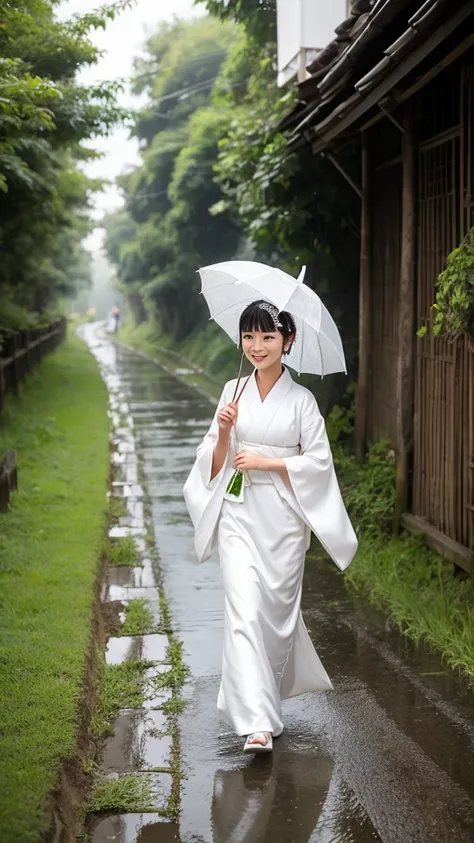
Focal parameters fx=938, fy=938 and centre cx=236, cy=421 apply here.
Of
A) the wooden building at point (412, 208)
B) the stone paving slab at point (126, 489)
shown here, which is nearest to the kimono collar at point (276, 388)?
the wooden building at point (412, 208)

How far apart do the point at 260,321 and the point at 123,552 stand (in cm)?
385

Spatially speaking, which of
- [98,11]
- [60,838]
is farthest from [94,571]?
[98,11]

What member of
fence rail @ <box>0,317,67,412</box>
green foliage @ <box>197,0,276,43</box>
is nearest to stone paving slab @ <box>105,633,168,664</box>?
fence rail @ <box>0,317,67,412</box>

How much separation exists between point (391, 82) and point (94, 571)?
395 centimetres

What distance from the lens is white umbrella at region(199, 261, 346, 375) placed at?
4461 mm

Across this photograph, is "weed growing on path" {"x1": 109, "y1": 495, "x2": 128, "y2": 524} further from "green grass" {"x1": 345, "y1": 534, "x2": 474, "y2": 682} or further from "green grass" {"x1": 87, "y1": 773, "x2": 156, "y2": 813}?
"green grass" {"x1": 87, "y1": 773, "x2": 156, "y2": 813}

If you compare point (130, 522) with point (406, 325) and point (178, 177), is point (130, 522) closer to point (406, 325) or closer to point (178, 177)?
point (406, 325)

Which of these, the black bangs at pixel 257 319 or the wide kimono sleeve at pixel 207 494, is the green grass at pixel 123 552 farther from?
the black bangs at pixel 257 319

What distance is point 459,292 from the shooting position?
5250 mm

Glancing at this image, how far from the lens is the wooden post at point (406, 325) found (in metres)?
7.21

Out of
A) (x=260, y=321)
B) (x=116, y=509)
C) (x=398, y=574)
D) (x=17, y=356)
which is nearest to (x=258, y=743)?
(x=260, y=321)

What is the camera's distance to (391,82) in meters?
6.12

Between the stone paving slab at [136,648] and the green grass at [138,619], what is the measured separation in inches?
2.6

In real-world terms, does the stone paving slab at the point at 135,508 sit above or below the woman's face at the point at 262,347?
below
